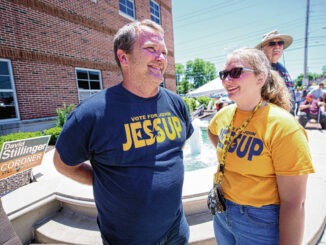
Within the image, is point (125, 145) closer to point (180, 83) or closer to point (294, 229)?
point (294, 229)

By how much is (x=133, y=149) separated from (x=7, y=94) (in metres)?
8.13

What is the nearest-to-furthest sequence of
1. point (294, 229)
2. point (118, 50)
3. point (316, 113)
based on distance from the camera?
point (294, 229)
point (118, 50)
point (316, 113)

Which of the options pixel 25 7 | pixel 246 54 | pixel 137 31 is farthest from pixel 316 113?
pixel 25 7

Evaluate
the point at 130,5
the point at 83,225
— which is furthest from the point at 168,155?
the point at 130,5

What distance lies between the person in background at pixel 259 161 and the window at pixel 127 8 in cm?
1237

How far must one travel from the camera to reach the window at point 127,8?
11.8 metres

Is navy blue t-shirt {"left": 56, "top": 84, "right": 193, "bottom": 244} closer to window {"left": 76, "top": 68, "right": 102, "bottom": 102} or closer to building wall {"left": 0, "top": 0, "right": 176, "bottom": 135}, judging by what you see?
building wall {"left": 0, "top": 0, "right": 176, "bottom": 135}

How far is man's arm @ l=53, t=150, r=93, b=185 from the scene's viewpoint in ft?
4.74

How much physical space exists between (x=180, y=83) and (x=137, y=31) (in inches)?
2611

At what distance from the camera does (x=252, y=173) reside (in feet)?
4.24

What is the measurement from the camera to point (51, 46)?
8188 mm

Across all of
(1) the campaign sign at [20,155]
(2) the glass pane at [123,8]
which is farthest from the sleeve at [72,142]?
(2) the glass pane at [123,8]

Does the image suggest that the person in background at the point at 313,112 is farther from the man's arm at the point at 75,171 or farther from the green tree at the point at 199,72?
the green tree at the point at 199,72

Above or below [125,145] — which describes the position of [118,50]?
above
